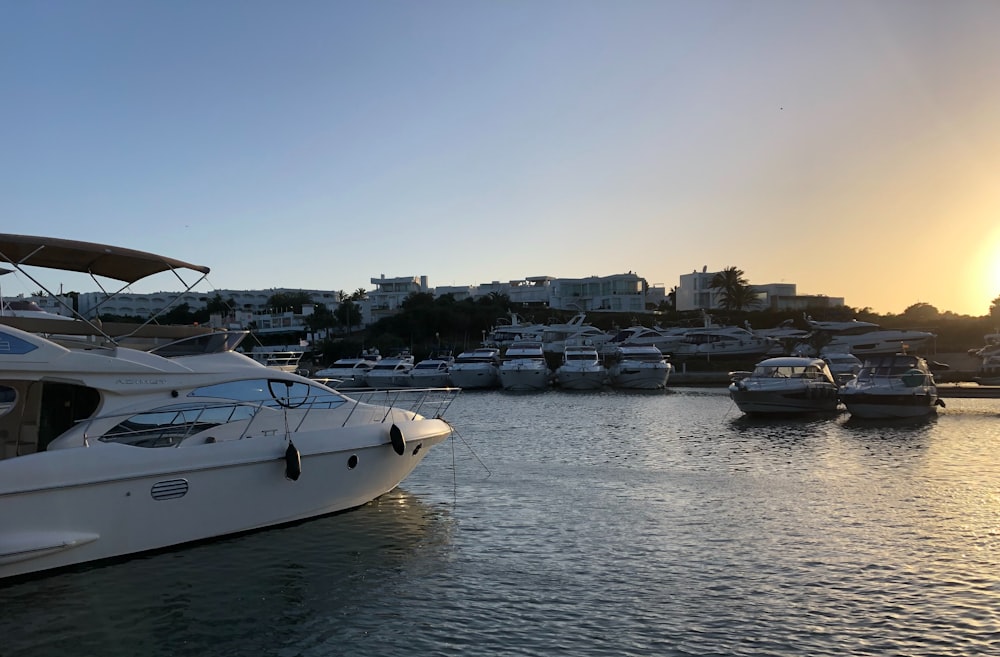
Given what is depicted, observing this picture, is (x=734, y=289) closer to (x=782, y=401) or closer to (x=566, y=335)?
(x=566, y=335)

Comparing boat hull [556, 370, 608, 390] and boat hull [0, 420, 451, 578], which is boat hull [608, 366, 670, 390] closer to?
boat hull [556, 370, 608, 390]

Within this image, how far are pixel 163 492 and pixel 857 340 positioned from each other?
79.4m

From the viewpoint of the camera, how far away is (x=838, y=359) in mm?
54344

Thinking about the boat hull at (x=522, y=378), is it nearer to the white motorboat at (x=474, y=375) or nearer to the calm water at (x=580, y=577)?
the white motorboat at (x=474, y=375)

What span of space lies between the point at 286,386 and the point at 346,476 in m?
2.29

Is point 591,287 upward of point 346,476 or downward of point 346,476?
upward

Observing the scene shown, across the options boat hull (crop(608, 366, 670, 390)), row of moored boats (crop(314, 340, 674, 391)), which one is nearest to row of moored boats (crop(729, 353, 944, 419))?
boat hull (crop(608, 366, 670, 390))

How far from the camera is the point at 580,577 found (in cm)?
1175

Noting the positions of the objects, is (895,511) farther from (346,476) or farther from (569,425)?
(569,425)

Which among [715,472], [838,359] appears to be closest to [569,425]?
[715,472]

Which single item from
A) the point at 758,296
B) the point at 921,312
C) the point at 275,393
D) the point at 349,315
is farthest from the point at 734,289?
the point at 275,393

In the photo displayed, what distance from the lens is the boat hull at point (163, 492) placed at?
10.9 m

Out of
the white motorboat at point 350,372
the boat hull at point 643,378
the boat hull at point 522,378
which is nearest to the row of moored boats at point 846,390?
the boat hull at point 643,378

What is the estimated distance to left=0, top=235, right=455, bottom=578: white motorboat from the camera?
37.0 ft
